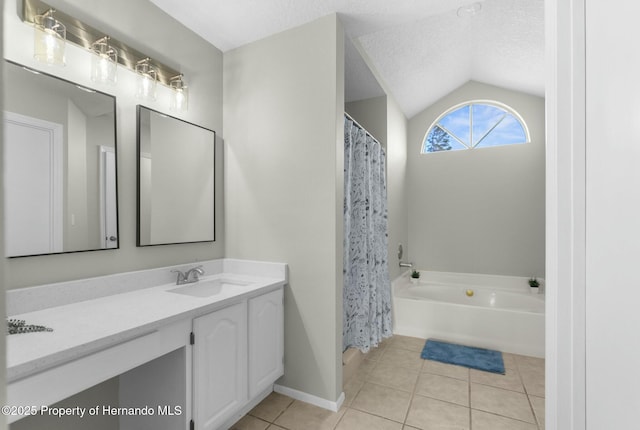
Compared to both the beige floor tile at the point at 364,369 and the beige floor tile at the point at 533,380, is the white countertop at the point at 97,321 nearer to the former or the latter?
the beige floor tile at the point at 364,369

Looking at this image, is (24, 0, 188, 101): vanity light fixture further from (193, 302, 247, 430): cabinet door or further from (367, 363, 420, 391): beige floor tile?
(367, 363, 420, 391): beige floor tile

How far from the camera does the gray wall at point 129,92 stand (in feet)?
4.40

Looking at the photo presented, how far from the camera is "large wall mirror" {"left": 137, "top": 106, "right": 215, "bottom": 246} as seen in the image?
179cm

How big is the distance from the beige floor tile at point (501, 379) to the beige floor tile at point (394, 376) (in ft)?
1.49

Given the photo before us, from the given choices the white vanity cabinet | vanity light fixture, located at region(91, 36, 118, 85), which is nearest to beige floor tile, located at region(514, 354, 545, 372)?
the white vanity cabinet

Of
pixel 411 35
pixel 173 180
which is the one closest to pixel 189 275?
pixel 173 180

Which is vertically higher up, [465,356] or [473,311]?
[473,311]

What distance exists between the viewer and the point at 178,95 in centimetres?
198

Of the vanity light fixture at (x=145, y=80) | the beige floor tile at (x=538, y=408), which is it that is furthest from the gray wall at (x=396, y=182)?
the vanity light fixture at (x=145, y=80)

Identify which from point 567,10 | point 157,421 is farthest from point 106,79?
point 567,10

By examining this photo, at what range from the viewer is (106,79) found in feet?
5.17

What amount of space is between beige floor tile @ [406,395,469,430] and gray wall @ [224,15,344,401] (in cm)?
50

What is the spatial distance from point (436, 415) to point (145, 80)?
2.77 m

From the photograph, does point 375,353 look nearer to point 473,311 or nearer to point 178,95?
point 473,311
